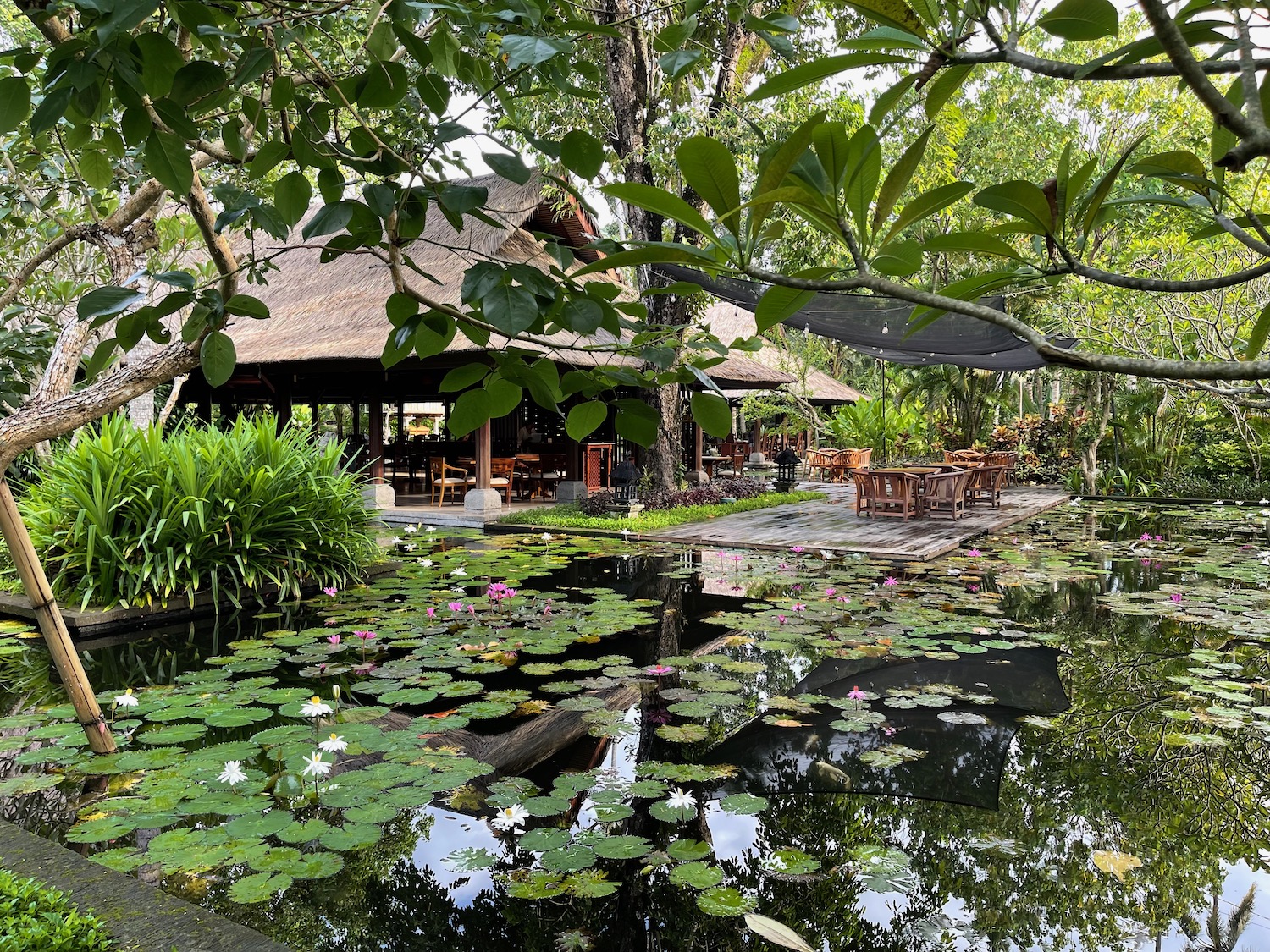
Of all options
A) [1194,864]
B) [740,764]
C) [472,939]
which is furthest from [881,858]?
[472,939]

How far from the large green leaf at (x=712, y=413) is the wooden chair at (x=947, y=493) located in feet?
32.5

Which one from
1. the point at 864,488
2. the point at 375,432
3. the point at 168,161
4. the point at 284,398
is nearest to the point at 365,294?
the point at 284,398

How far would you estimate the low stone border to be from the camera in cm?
168

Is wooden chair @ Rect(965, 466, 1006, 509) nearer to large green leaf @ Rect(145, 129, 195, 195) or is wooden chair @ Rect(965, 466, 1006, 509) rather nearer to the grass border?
the grass border

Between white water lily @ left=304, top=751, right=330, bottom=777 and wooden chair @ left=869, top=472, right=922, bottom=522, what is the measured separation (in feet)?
28.4

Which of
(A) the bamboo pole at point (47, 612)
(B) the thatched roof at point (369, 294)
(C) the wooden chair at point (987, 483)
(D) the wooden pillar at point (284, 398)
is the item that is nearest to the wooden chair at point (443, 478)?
(B) the thatched roof at point (369, 294)

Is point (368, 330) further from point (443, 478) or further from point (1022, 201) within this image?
point (1022, 201)

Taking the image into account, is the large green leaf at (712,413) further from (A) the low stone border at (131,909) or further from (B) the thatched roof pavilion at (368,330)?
(B) the thatched roof pavilion at (368,330)

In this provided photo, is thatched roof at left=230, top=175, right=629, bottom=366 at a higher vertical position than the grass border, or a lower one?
higher

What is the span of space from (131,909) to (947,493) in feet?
34.2

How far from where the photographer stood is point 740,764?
10.0 feet

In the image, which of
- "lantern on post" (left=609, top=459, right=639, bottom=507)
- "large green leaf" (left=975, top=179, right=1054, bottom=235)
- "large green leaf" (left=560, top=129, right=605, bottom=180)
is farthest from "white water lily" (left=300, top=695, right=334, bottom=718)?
"lantern on post" (left=609, top=459, right=639, bottom=507)

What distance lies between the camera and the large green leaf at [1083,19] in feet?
2.28

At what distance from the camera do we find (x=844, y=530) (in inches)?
370
